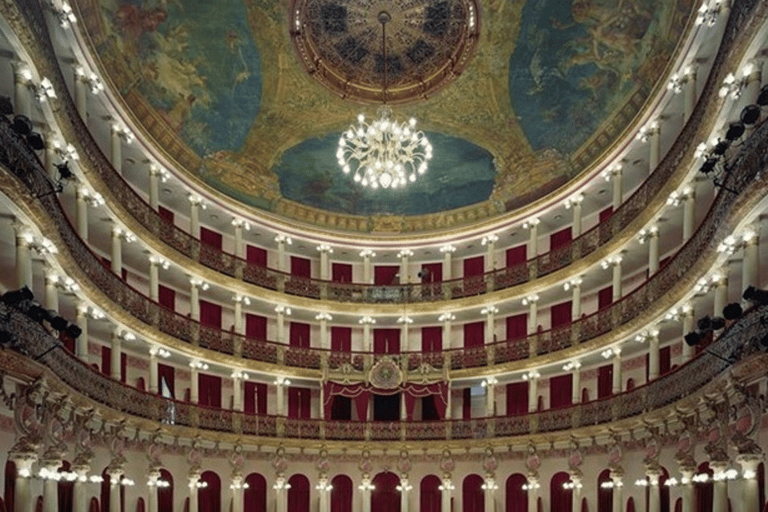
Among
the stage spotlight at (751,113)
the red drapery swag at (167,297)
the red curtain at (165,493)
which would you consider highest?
the stage spotlight at (751,113)

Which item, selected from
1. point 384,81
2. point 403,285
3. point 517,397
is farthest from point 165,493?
point 384,81

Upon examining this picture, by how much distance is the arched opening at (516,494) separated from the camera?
37581 mm

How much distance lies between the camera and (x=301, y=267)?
4306 cm

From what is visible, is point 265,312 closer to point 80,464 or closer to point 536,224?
point 536,224

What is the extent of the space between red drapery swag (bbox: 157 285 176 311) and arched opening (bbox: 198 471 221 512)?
7.43 meters

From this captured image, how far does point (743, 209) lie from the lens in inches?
734

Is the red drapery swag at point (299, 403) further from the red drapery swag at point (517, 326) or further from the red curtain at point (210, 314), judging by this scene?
the red drapery swag at point (517, 326)

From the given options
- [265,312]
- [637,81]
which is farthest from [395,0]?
[265,312]

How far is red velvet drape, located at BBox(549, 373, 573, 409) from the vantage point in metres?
37.3

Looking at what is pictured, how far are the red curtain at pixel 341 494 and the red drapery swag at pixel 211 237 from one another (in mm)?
12490

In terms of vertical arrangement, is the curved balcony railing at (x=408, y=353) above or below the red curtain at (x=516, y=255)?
below

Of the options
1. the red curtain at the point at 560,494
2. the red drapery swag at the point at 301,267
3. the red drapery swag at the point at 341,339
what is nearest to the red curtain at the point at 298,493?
the red drapery swag at the point at 341,339

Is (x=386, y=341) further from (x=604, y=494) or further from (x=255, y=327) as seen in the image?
(x=604, y=494)

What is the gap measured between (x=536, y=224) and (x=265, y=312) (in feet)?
45.7
